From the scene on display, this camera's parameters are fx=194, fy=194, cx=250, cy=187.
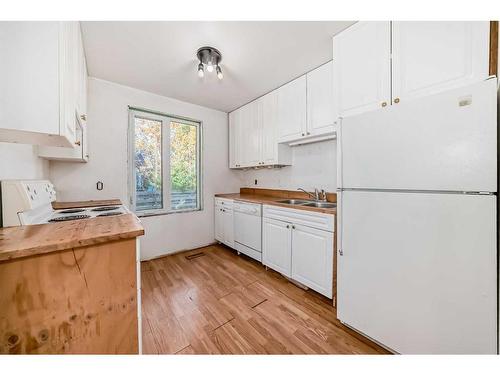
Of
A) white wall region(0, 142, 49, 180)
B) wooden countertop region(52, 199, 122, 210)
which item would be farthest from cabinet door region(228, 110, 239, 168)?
white wall region(0, 142, 49, 180)

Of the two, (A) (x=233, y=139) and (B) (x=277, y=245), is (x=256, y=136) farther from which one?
(B) (x=277, y=245)

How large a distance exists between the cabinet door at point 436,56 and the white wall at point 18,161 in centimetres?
235

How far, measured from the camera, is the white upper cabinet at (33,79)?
75 cm

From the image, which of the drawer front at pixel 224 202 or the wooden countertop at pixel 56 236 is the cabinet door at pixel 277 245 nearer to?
the drawer front at pixel 224 202

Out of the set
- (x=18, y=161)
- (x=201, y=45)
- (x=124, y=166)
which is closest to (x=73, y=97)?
(x=18, y=161)

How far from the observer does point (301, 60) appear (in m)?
1.97

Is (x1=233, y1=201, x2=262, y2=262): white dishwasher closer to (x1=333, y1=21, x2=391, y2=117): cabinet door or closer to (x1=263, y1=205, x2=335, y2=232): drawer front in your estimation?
(x1=263, y1=205, x2=335, y2=232): drawer front

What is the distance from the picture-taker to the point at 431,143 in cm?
105

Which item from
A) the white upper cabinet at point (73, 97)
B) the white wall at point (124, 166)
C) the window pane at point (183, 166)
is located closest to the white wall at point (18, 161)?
the white upper cabinet at point (73, 97)

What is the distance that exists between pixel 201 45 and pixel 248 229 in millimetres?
2071

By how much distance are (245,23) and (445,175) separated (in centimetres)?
166
